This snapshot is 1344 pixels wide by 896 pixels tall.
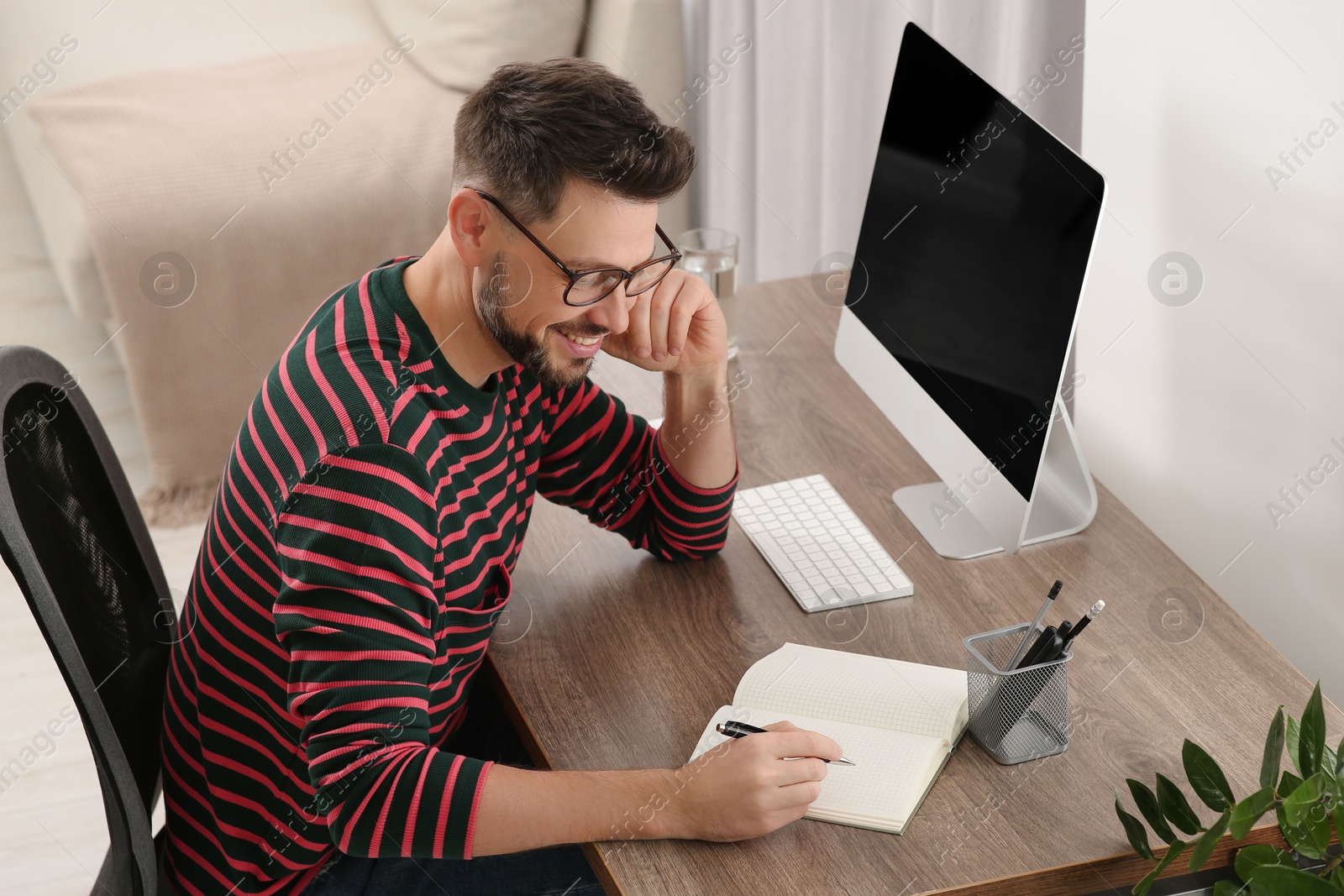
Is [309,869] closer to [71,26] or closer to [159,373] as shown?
[159,373]

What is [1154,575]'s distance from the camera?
120cm

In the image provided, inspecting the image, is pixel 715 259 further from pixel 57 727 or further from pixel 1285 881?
pixel 57 727

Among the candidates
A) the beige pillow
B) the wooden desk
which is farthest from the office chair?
the beige pillow

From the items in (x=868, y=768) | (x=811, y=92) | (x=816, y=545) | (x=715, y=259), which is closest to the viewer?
(x=868, y=768)

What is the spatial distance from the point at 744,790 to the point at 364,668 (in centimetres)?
30

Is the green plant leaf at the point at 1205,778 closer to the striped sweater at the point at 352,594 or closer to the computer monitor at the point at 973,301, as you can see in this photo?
the computer monitor at the point at 973,301

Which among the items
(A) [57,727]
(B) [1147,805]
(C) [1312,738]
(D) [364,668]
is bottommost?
(A) [57,727]

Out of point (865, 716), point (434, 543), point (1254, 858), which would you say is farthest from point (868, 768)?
point (434, 543)

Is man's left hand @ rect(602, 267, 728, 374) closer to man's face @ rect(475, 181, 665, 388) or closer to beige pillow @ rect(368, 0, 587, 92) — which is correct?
man's face @ rect(475, 181, 665, 388)

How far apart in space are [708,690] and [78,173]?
1.99m

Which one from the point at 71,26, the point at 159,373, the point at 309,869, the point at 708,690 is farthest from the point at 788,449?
the point at 71,26

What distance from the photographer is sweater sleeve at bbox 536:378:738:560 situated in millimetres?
1237

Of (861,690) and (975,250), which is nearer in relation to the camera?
(861,690)

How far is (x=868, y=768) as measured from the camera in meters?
0.99
